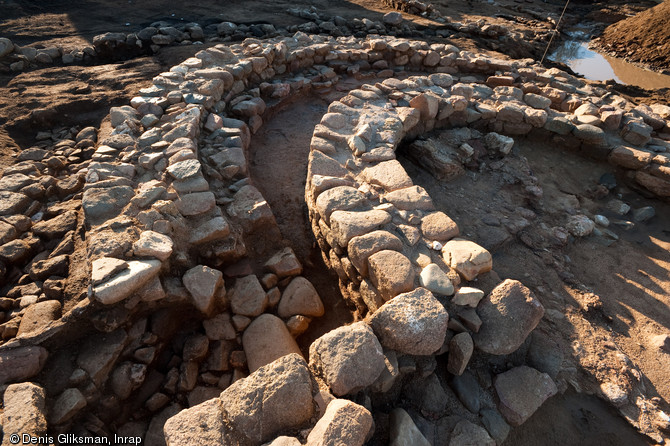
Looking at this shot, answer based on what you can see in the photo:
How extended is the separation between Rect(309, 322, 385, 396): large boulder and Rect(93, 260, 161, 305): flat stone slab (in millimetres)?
1214

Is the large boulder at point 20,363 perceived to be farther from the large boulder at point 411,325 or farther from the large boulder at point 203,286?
the large boulder at point 411,325

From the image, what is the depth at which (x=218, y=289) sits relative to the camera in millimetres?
2727

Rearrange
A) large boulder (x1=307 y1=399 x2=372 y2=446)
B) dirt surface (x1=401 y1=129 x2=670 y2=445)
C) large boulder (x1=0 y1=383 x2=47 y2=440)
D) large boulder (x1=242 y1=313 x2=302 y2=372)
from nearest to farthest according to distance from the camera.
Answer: large boulder (x1=307 y1=399 x2=372 y2=446) < large boulder (x1=0 y1=383 x2=47 y2=440) < dirt surface (x1=401 y1=129 x2=670 y2=445) < large boulder (x1=242 y1=313 x2=302 y2=372)

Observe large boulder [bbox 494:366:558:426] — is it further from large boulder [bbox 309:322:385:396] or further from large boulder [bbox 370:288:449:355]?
large boulder [bbox 309:322:385:396]

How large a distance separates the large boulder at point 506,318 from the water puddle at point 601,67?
9.02 metres

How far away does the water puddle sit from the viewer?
8.91 m

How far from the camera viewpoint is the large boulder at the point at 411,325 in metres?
2.06

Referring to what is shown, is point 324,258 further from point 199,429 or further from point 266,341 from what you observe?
point 199,429

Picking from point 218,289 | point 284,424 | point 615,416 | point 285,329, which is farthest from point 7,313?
point 615,416

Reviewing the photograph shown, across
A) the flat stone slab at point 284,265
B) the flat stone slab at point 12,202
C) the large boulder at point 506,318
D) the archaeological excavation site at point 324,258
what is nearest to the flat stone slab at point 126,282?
the archaeological excavation site at point 324,258

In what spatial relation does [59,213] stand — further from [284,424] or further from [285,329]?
[284,424]

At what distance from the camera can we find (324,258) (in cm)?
327

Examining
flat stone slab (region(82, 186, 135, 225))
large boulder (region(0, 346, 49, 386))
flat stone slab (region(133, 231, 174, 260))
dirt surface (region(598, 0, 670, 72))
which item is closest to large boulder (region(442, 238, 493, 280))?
flat stone slab (region(133, 231, 174, 260))

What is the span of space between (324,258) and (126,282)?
61.3 inches
